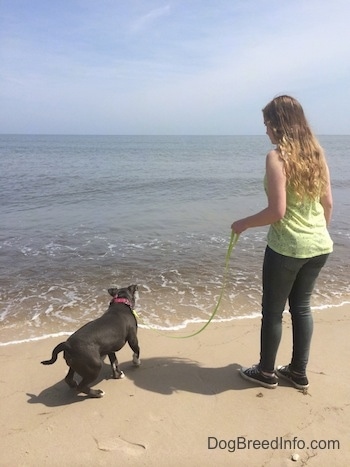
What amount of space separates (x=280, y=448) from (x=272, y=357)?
760 mm

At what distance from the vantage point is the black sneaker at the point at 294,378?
3445 millimetres

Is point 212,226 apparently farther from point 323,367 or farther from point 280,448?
point 280,448

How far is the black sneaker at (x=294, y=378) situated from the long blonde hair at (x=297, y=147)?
1605 mm

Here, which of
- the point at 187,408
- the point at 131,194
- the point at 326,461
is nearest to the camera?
the point at 326,461

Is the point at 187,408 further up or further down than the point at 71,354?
further down

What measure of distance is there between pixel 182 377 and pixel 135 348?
55cm

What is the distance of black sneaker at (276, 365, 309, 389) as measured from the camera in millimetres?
3445

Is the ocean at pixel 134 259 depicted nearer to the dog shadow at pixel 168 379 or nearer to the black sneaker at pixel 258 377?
the dog shadow at pixel 168 379

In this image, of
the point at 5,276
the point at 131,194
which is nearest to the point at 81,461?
the point at 5,276

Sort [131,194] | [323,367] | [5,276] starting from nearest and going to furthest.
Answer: [323,367], [5,276], [131,194]

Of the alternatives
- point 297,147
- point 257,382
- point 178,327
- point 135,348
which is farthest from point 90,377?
point 297,147

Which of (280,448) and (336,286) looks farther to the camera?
(336,286)

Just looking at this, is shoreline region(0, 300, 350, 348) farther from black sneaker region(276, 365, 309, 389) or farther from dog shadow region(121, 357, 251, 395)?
black sneaker region(276, 365, 309, 389)

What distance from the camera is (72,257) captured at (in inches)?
306
